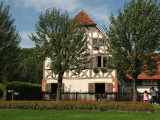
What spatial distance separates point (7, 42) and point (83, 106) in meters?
9.56

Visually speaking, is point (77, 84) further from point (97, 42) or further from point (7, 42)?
point (7, 42)

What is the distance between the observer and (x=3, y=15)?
20891 mm

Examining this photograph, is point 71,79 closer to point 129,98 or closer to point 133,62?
point 129,98

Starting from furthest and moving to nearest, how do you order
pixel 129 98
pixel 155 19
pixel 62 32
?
1. pixel 129 98
2. pixel 62 32
3. pixel 155 19

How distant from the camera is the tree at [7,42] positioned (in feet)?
68.1

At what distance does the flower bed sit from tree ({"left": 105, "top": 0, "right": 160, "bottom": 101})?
129 inches

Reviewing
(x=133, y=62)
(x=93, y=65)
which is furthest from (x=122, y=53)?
(x=93, y=65)

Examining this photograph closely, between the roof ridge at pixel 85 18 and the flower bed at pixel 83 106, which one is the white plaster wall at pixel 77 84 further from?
the flower bed at pixel 83 106

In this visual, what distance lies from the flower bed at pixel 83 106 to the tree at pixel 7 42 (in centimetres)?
537

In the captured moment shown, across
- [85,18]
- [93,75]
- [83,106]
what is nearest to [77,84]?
[93,75]

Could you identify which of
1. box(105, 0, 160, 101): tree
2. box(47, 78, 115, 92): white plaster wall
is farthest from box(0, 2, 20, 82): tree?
box(105, 0, 160, 101): tree

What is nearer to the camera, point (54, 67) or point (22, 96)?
point (54, 67)

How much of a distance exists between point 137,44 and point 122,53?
4.57 ft

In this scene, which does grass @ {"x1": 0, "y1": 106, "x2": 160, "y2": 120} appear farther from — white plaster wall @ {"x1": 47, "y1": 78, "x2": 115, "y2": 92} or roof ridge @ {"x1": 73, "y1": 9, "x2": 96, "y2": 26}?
roof ridge @ {"x1": 73, "y1": 9, "x2": 96, "y2": 26}
